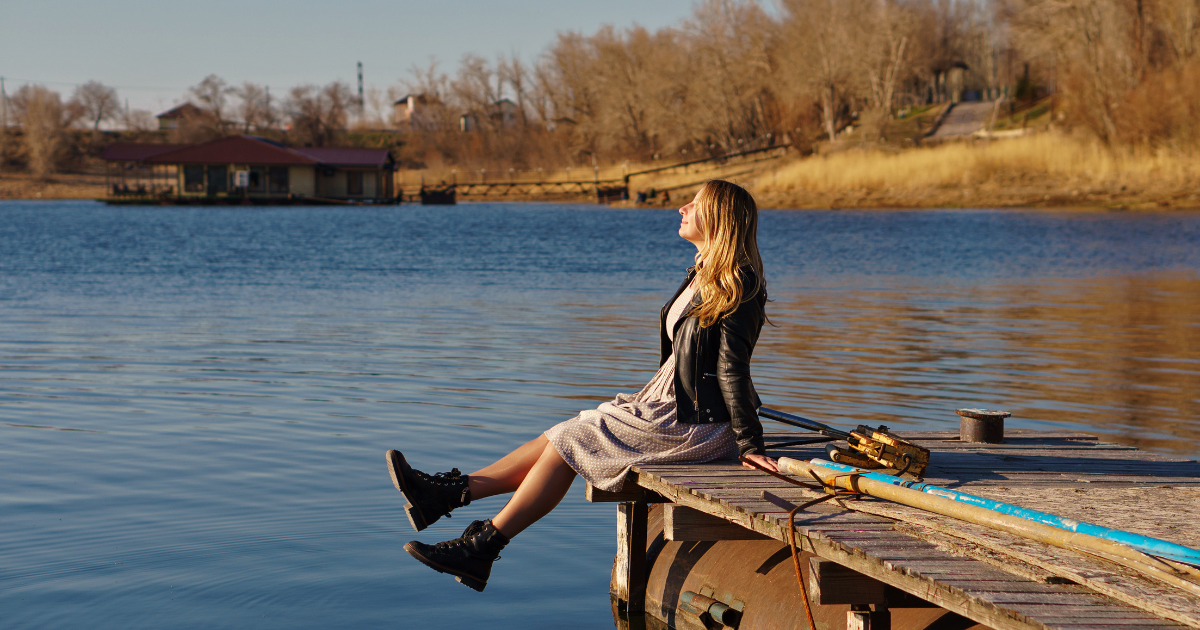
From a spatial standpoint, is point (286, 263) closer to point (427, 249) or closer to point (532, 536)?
point (427, 249)

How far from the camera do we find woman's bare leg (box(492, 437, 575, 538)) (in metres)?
4.52

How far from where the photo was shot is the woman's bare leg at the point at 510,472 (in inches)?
187

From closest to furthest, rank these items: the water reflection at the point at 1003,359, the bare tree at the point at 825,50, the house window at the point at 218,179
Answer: the water reflection at the point at 1003,359 → the house window at the point at 218,179 → the bare tree at the point at 825,50

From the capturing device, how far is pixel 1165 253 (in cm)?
2631

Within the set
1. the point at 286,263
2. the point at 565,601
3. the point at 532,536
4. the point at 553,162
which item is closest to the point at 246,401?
the point at 532,536

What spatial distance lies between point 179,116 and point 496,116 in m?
39.9

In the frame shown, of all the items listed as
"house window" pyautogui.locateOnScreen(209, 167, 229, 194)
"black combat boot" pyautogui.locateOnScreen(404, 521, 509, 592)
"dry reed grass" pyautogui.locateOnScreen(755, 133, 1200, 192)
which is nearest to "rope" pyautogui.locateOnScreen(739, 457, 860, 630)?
"black combat boot" pyautogui.locateOnScreen(404, 521, 509, 592)

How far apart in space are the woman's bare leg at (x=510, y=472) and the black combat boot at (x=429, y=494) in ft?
0.28

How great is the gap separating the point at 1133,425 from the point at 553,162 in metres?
92.6

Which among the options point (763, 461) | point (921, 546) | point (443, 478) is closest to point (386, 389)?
point (443, 478)

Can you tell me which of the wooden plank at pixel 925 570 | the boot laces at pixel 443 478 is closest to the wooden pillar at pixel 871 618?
the wooden plank at pixel 925 570

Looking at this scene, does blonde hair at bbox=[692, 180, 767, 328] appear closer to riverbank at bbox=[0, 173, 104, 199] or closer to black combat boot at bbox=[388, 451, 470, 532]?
black combat boot at bbox=[388, 451, 470, 532]

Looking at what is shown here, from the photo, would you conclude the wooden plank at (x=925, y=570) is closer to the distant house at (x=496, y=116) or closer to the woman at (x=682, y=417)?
the woman at (x=682, y=417)

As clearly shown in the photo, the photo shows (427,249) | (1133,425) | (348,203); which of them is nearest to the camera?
(1133,425)
